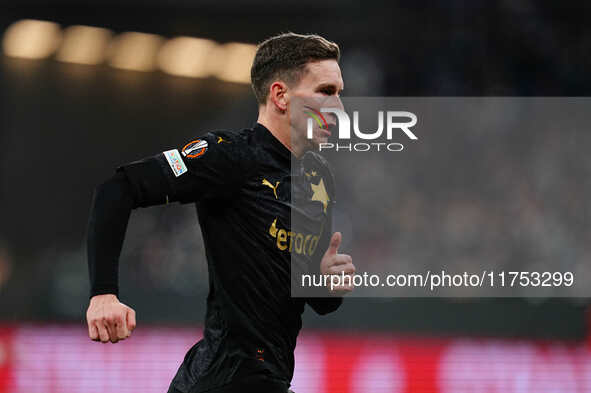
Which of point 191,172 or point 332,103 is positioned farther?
point 332,103

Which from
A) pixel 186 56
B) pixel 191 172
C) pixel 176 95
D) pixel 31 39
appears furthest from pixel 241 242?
pixel 31 39

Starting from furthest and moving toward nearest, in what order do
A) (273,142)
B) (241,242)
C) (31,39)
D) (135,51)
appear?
(135,51), (31,39), (273,142), (241,242)

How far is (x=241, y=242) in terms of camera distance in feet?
8.38

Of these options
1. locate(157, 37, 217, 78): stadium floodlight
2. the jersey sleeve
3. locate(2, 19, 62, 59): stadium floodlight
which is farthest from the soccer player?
locate(2, 19, 62, 59): stadium floodlight

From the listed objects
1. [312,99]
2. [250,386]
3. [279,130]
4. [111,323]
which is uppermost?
[312,99]

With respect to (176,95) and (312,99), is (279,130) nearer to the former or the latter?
(312,99)

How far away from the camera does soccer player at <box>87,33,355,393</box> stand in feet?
7.77

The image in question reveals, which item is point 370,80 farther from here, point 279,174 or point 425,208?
point 279,174

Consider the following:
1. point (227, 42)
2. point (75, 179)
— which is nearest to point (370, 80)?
point (227, 42)

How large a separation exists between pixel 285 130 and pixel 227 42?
8056mm

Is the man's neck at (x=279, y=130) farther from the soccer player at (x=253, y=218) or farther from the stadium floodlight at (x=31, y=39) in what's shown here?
the stadium floodlight at (x=31, y=39)

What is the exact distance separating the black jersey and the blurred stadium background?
5893mm

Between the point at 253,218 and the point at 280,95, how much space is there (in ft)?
1.67

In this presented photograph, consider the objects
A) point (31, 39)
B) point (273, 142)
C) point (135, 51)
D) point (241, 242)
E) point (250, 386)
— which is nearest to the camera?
point (250, 386)
